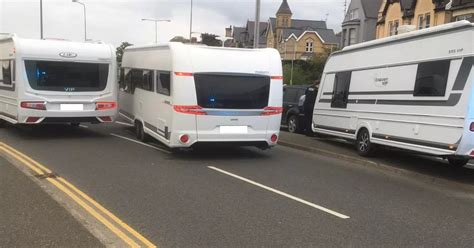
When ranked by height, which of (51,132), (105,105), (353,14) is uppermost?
(353,14)

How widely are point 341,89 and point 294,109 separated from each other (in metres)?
4.38

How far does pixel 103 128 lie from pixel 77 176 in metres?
8.80

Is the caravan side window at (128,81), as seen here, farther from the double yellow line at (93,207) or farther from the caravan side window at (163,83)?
the double yellow line at (93,207)

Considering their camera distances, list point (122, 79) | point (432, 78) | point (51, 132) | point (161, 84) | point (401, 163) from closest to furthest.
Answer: point (432, 78)
point (401, 163)
point (161, 84)
point (51, 132)
point (122, 79)

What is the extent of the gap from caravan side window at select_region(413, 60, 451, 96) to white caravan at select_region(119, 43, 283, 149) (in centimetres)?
296

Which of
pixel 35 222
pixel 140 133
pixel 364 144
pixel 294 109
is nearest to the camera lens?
pixel 35 222

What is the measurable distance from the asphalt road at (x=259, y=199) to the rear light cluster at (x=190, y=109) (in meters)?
1.00

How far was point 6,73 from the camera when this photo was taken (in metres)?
15.7

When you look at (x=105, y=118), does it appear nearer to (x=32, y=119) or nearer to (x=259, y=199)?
(x=32, y=119)

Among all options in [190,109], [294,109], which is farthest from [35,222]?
[294,109]

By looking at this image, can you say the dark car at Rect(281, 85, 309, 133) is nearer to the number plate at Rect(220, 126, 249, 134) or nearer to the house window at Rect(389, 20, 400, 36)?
the number plate at Rect(220, 126, 249, 134)

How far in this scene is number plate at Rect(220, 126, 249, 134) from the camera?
464 inches

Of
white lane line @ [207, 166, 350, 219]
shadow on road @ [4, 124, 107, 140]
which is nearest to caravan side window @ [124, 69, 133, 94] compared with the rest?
shadow on road @ [4, 124, 107, 140]

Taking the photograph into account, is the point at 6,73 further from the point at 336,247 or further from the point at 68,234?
the point at 336,247
